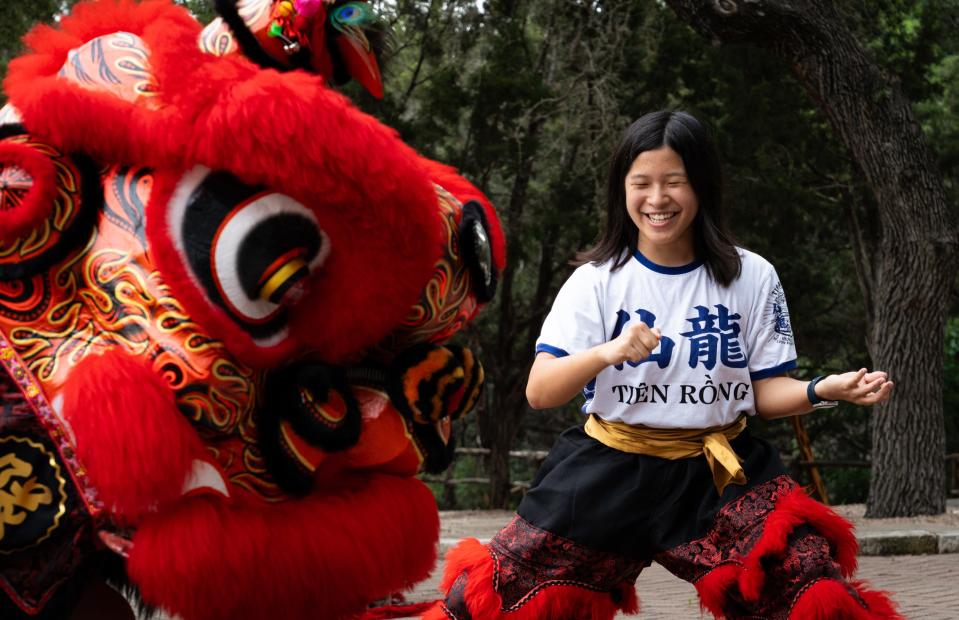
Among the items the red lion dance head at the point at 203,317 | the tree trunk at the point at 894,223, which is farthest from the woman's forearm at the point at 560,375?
the tree trunk at the point at 894,223

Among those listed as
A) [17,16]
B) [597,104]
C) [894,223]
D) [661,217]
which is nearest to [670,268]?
[661,217]

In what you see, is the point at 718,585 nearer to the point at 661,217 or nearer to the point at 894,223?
the point at 661,217

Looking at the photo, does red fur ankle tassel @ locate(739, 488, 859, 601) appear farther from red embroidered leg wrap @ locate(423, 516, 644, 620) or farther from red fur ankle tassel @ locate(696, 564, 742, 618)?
red embroidered leg wrap @ locate(423, 516, 644, 620)

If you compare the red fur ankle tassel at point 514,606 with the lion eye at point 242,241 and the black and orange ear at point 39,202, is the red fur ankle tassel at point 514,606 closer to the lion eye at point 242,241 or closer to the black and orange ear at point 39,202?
the lion eye at point 242,241

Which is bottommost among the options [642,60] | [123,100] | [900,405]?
[900,405]

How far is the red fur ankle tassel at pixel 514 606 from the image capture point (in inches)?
116

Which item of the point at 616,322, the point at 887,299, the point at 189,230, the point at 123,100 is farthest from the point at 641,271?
the point at 887,299

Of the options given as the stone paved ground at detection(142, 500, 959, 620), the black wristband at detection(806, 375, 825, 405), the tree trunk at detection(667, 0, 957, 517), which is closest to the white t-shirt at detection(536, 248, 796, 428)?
the black wristband at detection(806, 375, 825, 405)

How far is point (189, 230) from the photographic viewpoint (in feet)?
9.02

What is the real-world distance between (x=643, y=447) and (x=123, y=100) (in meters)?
1.49

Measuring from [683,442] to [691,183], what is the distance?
2.13 feet

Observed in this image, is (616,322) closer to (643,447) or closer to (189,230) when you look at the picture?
(643,447)

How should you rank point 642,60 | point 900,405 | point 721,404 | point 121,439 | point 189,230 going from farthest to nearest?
point 642,60
point 900,405
point 721,404
point 189,230
point 121,439

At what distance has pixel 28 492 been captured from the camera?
8.69ft
